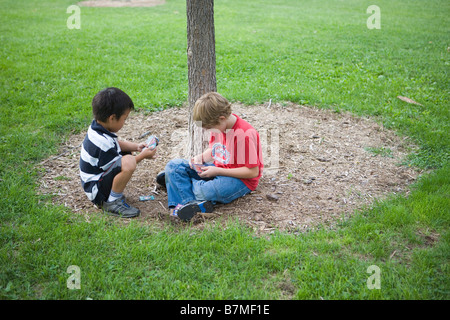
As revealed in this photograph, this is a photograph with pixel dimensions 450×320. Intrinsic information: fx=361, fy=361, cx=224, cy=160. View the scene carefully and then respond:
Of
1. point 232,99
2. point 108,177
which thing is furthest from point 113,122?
point 232,99

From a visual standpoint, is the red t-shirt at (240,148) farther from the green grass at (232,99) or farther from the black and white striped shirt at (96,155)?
the black and white striped shirt at (96,155)

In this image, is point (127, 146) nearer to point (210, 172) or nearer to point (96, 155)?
point (96, 155)

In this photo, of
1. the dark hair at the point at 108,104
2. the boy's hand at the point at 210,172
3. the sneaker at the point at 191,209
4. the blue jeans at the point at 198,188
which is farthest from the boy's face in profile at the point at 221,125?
the dark hair at the point at 108,104

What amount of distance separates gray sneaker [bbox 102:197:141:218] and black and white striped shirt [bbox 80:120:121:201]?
0.17 metres

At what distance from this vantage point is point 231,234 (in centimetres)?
324

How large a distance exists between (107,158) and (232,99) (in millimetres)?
3142

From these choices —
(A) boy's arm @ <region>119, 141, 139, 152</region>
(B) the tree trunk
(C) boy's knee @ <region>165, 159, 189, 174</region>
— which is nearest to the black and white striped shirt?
(A) boy's arm @ <region>119, 141, 139, 152</region>

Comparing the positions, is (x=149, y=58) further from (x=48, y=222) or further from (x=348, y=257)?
(x=348, y=257)

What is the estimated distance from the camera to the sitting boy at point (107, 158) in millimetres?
3449

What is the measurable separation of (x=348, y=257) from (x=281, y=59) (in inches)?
267

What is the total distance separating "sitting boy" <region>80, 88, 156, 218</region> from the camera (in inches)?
136

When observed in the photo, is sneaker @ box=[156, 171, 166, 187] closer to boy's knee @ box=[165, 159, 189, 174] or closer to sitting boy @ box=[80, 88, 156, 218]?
boy's knee @ box=[165, 159, 189, 174]

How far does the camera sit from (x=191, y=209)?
347cm

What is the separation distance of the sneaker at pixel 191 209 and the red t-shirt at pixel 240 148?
46 centimetres
